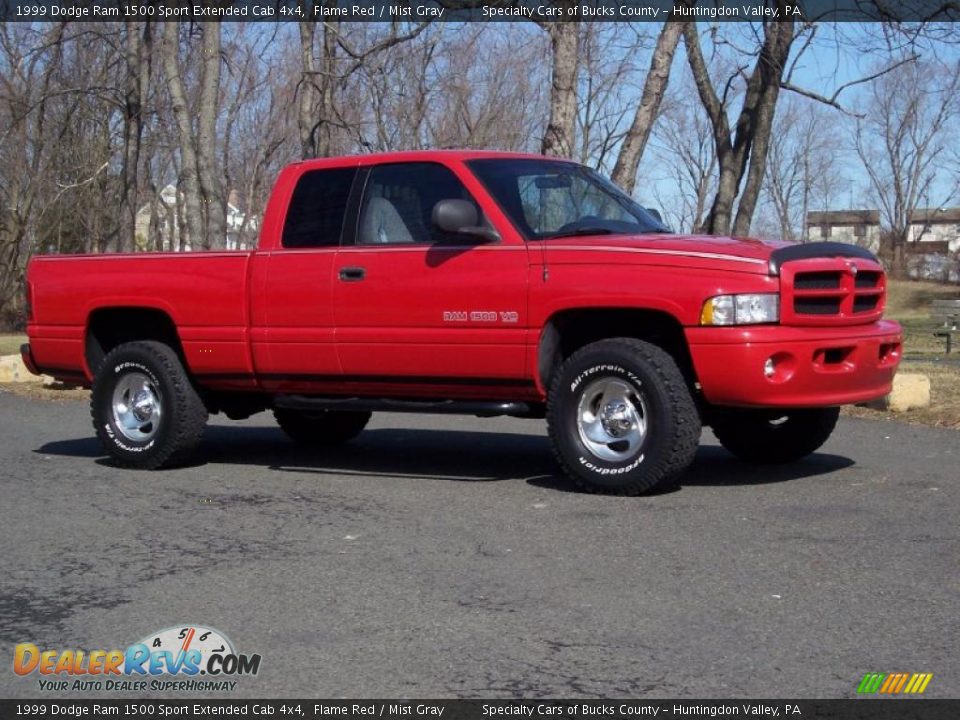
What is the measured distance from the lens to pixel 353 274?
8383 millimetres

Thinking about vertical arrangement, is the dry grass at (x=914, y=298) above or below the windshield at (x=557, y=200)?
below

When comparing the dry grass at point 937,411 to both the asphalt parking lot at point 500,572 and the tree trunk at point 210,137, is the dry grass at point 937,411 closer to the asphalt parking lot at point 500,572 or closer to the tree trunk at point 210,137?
the asphalt parking lot at point 500,572

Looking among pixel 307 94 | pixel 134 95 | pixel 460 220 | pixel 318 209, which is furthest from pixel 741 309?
pixel 134 95

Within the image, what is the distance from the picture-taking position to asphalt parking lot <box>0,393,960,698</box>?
4539 mm

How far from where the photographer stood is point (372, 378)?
27.9 ft

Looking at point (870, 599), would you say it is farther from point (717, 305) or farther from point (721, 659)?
point (717, 305)

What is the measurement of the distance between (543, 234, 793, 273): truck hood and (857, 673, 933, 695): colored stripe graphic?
3.20 metres

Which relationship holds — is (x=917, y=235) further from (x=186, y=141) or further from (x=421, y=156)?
(x=421, y=156)

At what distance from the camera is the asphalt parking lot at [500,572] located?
14.9ft

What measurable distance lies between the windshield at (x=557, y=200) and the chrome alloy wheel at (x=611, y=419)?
3.26 ft

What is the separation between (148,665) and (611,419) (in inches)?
143

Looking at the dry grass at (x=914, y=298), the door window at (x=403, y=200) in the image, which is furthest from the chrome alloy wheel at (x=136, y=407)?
the dry grass at (x=914, y=298)
